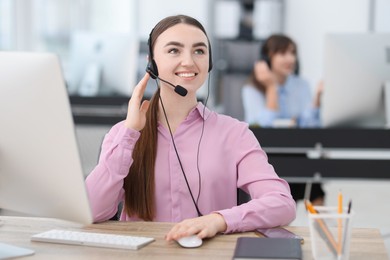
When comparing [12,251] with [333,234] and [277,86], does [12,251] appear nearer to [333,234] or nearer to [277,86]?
[333,234]

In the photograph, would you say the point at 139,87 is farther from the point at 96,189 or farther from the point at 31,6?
the point at 31,6

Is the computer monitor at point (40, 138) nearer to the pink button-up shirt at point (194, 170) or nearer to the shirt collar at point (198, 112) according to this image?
the pink button-up shirt at point (194, 170)

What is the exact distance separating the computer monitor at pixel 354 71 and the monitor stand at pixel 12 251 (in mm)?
1903

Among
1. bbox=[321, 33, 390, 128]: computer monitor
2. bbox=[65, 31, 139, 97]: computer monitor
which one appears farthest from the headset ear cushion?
bbox=[65, 31, 139, 97]: computer monitor

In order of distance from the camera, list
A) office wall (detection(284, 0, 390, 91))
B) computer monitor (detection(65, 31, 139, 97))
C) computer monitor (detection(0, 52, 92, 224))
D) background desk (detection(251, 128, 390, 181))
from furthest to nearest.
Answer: office wall (detection(284, 0, 390, 91)) < computer monitor (detection(65, 31, 139, 97)) < background desk (detection(251, 128, 390, 181)) < computer monitor (detection(0, 52, 92, 224))

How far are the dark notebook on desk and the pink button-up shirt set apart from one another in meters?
0.25

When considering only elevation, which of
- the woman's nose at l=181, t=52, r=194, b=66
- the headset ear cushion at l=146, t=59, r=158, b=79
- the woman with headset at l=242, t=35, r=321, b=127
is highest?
the woman's nose at l=181, t=52, r=194, b=66

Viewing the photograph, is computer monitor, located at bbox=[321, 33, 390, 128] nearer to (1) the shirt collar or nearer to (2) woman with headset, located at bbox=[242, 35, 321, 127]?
(2) woman with headset, located at bbox=[242, 35, 321, 127]

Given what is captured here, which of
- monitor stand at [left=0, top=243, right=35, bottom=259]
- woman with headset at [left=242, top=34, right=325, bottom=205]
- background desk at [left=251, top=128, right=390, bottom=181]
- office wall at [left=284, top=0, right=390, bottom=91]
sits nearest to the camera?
monitor stand at [left=0, top=243, right=35, bottom=259]

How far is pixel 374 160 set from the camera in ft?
11.5

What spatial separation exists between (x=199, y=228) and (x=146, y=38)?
459 cm

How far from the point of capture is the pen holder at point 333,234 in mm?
1449

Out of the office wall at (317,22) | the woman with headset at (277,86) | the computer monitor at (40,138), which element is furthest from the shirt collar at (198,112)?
the office wall at (317,22)

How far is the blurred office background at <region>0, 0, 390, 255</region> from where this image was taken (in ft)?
14.6
